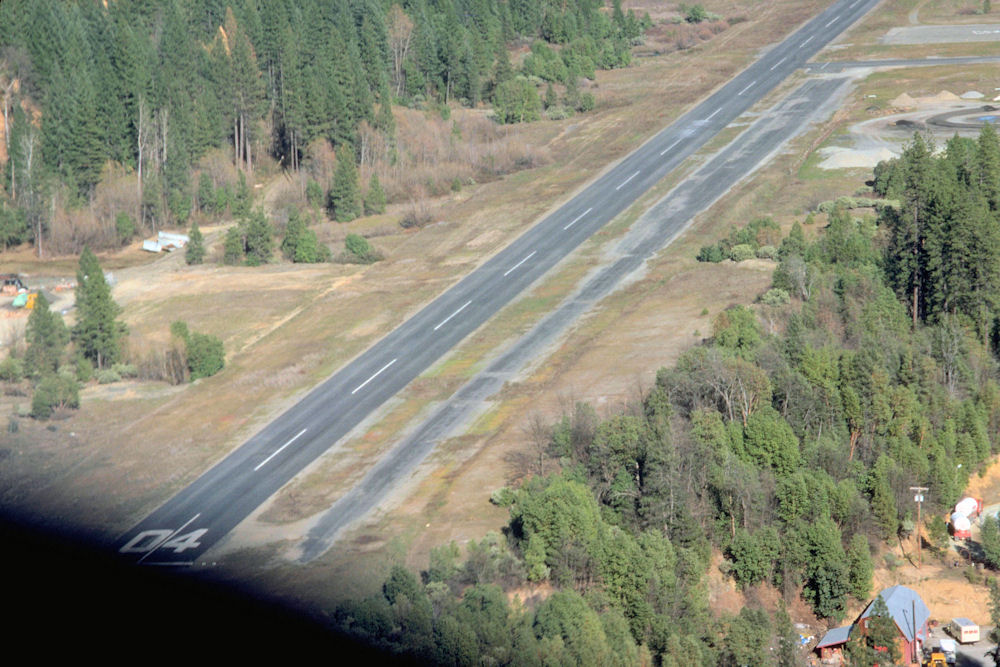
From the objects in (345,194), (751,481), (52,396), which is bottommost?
(751,481)

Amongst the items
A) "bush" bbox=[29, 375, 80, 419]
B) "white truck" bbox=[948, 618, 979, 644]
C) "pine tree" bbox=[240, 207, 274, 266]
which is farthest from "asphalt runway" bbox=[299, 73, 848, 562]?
A: "white truck" bbox=[948, 618, 979, 644]

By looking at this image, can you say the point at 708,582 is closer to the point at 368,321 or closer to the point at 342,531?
the point at 342,531

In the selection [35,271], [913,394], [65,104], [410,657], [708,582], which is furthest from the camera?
[65,104]

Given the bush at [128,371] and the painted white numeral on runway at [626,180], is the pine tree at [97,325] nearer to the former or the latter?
the bush at [128,371]

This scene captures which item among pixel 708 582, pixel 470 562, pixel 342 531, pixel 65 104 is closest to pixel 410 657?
pixel 470 562

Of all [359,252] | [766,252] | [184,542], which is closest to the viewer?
[184,542]

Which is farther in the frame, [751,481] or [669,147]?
[669,147]

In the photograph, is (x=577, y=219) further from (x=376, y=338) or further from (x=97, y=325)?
(x=97, y=325)

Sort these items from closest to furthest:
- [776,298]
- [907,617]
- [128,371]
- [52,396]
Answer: [907,617] → [52,396] → [128,371] → [776,298]

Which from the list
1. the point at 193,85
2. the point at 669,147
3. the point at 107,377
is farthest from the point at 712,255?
the point at 193,85
